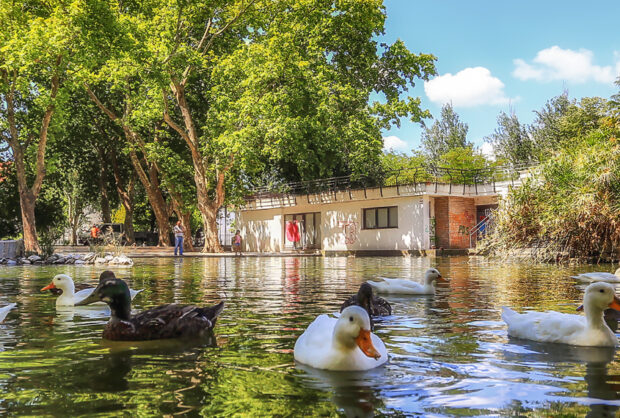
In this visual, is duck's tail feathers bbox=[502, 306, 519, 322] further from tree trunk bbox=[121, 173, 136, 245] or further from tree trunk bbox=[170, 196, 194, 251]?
tree trunk bbox=[121, 173, 136, 245]

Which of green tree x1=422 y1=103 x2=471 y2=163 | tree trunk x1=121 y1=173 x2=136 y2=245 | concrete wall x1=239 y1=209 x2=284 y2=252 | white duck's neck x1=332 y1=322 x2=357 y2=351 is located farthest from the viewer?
green tree x1=422 y1=103 x2=471 y2=163

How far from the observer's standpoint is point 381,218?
42.6m

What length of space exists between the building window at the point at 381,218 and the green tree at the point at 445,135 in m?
31.6

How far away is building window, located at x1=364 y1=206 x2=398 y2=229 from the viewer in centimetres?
4166

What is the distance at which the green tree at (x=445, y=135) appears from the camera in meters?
73.2

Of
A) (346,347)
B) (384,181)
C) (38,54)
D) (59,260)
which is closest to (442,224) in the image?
(384,181)

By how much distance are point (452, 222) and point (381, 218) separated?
4848 millimetres

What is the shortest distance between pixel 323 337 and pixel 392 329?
1.94 metres

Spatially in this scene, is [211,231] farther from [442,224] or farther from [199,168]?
[442,224]

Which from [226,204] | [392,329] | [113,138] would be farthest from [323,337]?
[113,138]

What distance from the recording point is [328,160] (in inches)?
1436

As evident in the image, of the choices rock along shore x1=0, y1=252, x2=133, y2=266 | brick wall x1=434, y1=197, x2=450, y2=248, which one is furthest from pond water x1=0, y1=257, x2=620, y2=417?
brick wall x1=434, y1=197, x2=450, y2=248

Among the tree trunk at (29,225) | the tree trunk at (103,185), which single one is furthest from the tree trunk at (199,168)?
the tree trunk at (103,185)

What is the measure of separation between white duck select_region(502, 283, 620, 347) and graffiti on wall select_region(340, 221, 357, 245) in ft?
127
